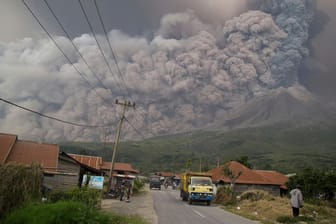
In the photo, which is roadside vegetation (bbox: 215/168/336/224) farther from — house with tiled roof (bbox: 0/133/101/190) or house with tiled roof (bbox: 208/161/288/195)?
house with tiled roof (bbox: 0/133/101/190)

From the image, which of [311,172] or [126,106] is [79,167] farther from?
[311,172]

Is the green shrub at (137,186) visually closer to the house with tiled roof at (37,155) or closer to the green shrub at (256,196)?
the house with tiled roof at (37,155)

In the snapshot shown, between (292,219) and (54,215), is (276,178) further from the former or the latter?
(54,215)

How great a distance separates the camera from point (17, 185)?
498 inches

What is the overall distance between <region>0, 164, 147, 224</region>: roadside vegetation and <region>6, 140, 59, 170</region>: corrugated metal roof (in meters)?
11.3

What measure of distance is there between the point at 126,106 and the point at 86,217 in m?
24.7

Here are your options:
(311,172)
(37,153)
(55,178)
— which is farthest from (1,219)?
(311,172)

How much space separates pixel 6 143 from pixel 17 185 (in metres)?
15.0

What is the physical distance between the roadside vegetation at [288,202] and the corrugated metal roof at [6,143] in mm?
17318

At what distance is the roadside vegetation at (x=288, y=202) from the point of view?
19.5 metres

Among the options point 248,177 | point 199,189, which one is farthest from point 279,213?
point 248,177

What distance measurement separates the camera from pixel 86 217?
11.1 meters

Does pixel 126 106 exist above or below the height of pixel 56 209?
above

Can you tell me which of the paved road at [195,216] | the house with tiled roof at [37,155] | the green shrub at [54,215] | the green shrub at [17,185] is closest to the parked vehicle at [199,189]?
the paved road at [195,216]
